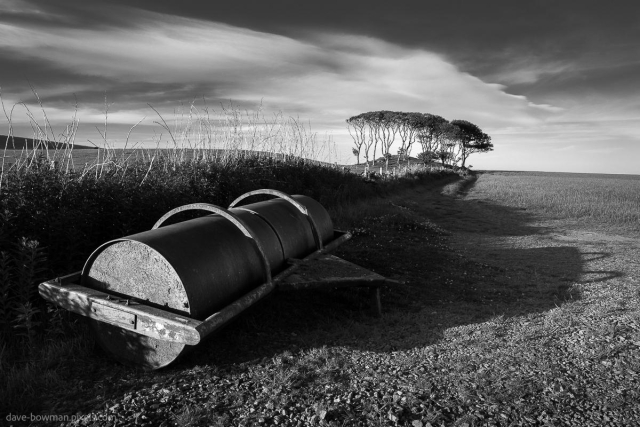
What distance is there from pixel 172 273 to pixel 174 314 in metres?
0.34

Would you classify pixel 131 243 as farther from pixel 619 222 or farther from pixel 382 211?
pixel 619 222

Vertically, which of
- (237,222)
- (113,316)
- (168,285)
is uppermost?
(237,222)

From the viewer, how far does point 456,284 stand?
656 cm

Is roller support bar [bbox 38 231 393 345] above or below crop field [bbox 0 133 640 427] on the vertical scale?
above

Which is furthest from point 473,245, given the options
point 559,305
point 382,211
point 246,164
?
Answer: point 246,164

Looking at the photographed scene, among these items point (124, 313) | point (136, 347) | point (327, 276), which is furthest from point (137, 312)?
point (327, 276)

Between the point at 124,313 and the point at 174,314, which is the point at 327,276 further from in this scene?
the point at 124,313

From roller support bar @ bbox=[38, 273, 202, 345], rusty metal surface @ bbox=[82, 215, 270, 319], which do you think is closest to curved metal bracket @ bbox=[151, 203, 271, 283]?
rusty metal surface @ bbox=[82, 215, 270, 319]

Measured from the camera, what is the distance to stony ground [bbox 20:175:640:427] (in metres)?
2.88

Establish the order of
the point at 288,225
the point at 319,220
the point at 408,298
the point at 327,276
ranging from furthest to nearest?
the point at 319,220, the point at 408,298, the point at 288,225, the point at 327,276

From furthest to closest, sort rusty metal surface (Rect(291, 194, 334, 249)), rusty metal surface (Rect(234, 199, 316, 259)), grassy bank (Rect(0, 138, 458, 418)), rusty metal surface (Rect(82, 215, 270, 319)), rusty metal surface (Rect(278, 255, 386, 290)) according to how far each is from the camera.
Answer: rusty metal surface (Rect(291, 194, 334, 249)) < rusty metal surface (Rect(234, 199, 316, 259)) < rusty metal surface (Rect(278, 255, 386, 290)) < grassy bank (Rect(0, 138, 458, 418)) < rusty metal surface (Rect(82, 215, 270, 319))

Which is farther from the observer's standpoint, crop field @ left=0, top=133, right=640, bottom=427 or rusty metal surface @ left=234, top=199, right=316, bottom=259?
rusty metal surface @ left=234, top=199, right=316, bottom=259

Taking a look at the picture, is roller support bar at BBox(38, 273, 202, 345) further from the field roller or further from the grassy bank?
the grassy bank

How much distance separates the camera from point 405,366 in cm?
355
